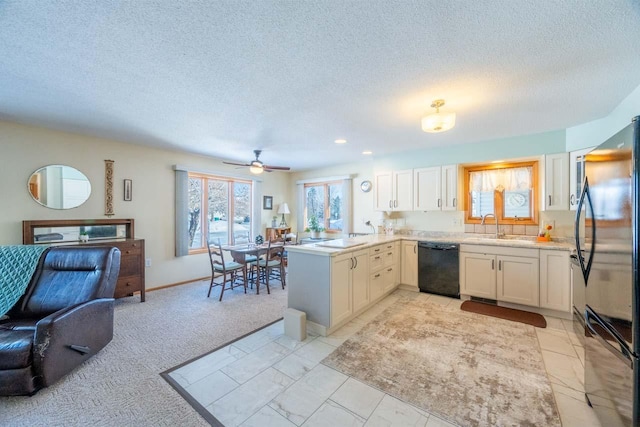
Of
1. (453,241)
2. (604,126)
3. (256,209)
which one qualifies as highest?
(604,126)

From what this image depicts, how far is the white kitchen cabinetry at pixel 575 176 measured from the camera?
317cm

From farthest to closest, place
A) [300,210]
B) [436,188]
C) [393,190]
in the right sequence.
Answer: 1. [300,210]
2. [393,190]
3. [436,188]

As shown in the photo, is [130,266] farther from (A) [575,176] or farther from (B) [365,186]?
(A) [575,176]

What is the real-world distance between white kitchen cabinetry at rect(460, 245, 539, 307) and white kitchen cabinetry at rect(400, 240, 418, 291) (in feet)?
2.16

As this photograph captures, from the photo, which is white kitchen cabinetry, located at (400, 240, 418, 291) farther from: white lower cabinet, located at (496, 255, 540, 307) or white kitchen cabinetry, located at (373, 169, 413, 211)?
white lower cabinet, located at (496, 255, 540, 307)

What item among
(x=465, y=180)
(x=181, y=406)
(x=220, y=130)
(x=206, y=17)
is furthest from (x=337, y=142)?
(x=181, y=406)

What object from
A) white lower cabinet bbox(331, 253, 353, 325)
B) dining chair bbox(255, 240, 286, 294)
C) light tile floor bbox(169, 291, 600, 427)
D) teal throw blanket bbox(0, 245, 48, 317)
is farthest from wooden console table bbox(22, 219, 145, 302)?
white lower cabinet bbox(331, 253, 353, 325)

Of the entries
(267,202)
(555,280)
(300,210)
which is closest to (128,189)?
(267,202)

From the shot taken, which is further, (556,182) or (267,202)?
(267,202)

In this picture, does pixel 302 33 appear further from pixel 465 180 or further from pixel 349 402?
pixel 465 180

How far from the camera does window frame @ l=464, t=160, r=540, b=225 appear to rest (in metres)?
3.80

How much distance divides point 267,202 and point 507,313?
5056 mm

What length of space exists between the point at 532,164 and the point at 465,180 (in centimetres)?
91

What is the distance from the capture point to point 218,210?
17.7 ft
